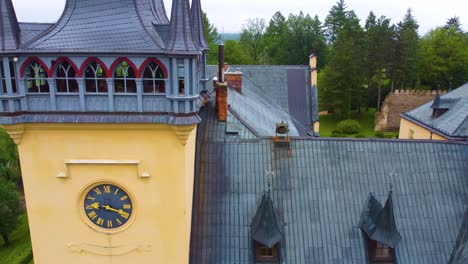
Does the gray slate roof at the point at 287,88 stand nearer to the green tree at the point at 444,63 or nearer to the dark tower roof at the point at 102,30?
the dark tower roof at the point at 102,30

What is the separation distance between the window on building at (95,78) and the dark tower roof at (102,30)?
0.70 m

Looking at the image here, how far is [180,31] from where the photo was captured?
42.7 feet

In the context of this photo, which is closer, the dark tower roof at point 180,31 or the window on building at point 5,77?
the dark tower roof at point 180,31

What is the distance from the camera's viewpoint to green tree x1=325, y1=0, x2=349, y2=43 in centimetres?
9725

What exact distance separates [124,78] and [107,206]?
4.62 m

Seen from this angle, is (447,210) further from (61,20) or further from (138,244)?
(61,20)

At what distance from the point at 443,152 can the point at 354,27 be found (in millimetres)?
63856

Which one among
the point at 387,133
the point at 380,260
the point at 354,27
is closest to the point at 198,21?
the point at 380,260

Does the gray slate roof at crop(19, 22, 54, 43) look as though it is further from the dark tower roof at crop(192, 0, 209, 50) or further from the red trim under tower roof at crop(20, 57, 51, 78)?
the dark tower roof at crop(192, 0, 209, 50)

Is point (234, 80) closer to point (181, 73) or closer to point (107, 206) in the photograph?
point (181, 73)

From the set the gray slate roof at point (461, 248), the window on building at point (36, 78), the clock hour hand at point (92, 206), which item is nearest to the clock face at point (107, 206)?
the clock hour hand at point (92, 206)

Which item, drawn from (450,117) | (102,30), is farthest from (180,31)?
(450,117)

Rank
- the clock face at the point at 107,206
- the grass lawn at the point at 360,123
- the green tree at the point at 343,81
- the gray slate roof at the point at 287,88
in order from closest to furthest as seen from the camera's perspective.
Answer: the clock face at the point at 107,206
the gray slate roof at the point at 287,88
the grass lawn at the point at 360,123
the green tree at the point at 343,81

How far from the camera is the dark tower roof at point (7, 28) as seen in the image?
1295 centimetres
